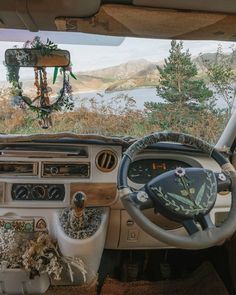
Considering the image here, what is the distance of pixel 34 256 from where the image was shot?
6.94 ft

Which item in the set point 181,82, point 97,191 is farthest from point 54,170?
point 181,82

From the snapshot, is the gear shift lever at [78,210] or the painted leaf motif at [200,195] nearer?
the painted leaf motif at [200,195]

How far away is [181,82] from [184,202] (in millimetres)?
853

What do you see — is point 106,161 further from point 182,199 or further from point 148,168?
point 182,199

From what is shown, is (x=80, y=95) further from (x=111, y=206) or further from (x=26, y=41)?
(x=111, y=206)

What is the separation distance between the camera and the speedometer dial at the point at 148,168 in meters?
2.33

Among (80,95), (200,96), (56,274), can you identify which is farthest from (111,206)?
(200,96)

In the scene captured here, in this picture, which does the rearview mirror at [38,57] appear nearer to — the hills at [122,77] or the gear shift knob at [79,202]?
the hills at [122,77]

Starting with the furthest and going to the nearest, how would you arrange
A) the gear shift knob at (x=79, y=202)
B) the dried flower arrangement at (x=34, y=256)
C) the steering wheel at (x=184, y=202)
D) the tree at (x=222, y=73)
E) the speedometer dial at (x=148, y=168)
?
the speedometer dial at (x=148, y=168) < the tree at (x=222, y=73) < the dried flower arrangement at (x=34, y=256) < the gear shift knob at (x=79, y=202) < the steering wheel at (x=184, y=202)

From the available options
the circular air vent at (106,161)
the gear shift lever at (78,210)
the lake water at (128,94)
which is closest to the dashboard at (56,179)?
the circular air vent at (106,161)

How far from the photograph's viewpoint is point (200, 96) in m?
2.31

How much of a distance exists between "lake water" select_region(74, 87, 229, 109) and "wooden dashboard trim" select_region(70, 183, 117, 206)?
41 centimetres

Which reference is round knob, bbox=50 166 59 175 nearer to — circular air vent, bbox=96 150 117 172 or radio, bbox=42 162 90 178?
radio, bbox=42 162 90 178

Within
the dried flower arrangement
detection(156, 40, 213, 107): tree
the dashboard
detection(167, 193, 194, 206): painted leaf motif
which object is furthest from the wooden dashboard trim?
detection(167, 193, 194, 206): painted leaf motif
